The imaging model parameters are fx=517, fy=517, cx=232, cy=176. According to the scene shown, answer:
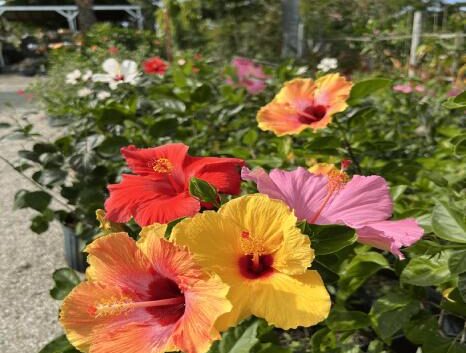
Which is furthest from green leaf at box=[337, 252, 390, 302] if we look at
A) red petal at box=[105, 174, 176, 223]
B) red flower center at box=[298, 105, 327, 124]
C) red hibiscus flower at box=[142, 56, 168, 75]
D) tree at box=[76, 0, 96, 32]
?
tree at box=[76, 0, 96, 32]

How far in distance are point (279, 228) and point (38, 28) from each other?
25.2m

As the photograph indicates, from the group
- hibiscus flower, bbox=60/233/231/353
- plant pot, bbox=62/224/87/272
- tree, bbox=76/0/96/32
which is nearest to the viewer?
hibiscus flower, bbox=60/233/231/353

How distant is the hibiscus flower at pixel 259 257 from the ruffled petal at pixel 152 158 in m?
0.25

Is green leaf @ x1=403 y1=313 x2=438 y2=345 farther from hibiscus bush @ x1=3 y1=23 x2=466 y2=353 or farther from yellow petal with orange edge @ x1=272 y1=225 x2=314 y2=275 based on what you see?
yellow petal with orange edge @ x1=272 y1=225 x2=314 y2=275

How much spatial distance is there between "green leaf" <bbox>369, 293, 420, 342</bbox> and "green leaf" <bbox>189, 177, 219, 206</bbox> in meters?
0.45

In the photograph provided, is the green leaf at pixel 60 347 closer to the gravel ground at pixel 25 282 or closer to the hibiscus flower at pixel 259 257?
the hibiscus flower at pixel 259 257

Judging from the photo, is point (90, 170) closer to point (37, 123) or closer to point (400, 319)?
point (400, 319)

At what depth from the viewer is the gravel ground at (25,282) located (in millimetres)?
2045

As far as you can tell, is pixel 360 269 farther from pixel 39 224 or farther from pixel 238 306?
pixel 39 224

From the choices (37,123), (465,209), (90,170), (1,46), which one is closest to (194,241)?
(465,209)

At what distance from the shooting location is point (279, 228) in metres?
0.62

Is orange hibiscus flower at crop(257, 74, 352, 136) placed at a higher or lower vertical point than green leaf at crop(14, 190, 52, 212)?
higher

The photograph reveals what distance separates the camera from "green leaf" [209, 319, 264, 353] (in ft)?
2.90

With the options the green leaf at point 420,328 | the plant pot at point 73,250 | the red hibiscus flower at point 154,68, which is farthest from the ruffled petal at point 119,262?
the red hibiscus flower at point 154,68
